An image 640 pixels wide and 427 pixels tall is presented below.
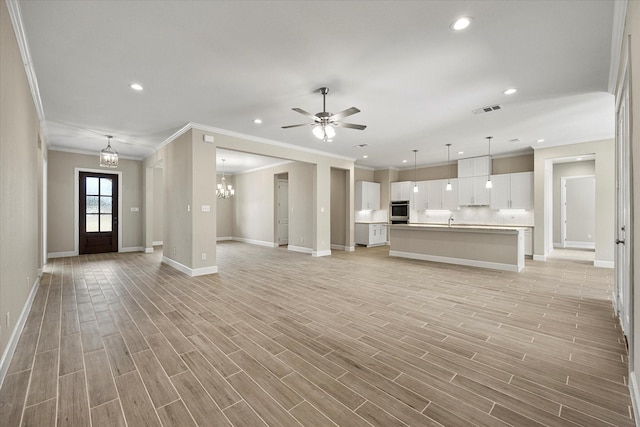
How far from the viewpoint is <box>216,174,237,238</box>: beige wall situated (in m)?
11.7

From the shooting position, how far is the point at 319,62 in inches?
123

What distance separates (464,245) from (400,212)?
395 centimetres

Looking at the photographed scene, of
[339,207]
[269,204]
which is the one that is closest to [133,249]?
[269,204]

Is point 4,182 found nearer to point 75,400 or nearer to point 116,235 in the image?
point 75,400

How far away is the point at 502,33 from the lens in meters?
2.62

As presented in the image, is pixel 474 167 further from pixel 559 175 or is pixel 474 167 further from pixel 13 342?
pixel 13 342

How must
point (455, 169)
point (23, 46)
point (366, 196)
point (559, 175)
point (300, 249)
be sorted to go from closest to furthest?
point (23, 46)
point (300, 249)
point (559, 175)
point (455, 169)
point (366, 196)

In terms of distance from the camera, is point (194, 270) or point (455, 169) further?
point (455, 169)

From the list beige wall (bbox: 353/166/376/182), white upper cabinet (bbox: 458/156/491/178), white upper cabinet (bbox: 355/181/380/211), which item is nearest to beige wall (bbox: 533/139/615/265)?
white upper cabinet (bbox: 458/156/491/178)

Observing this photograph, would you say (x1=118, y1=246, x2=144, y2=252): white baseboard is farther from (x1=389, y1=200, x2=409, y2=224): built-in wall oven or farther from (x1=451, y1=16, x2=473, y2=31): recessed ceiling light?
(x1=451, y1=16, x2=473, y2=31): recessed ceiling light

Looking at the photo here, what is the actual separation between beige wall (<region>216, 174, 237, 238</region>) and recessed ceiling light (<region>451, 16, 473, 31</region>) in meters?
10.6

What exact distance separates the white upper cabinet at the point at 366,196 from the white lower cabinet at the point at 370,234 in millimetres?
669

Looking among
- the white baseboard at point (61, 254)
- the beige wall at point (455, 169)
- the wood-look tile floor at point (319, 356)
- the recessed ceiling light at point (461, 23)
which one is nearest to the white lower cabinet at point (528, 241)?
the beige wall at point (455, 169)

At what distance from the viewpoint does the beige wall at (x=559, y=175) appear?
28.3 feet
